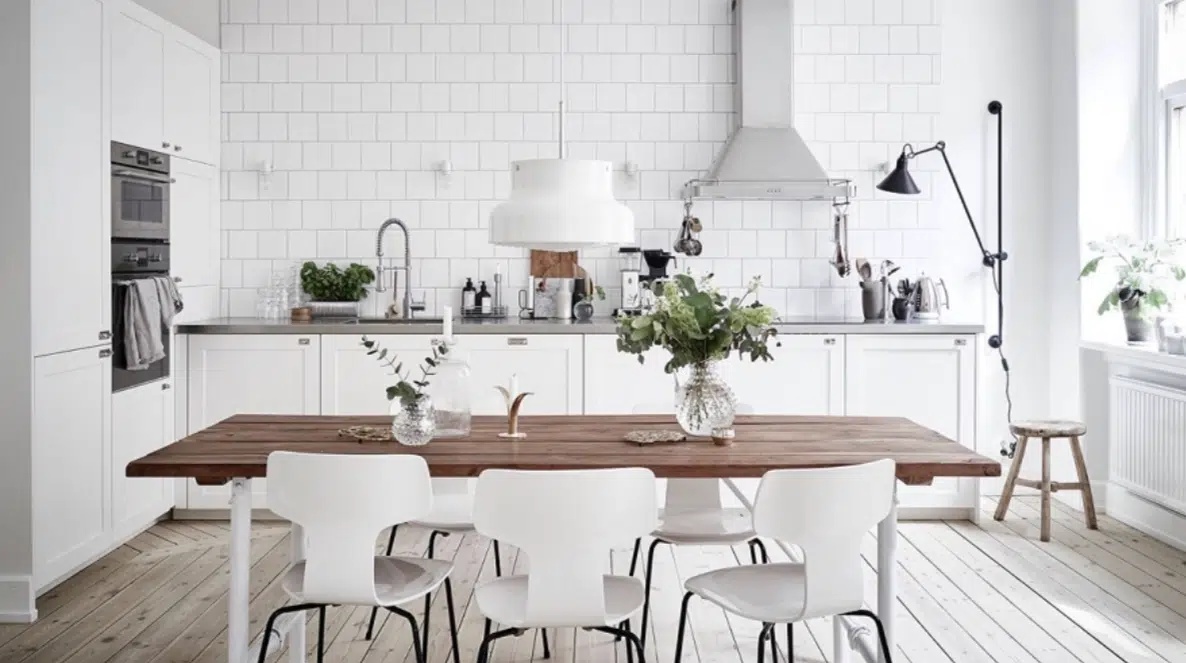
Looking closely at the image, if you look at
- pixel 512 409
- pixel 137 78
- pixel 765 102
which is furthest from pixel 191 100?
pixel 512 409

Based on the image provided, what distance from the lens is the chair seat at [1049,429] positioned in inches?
219

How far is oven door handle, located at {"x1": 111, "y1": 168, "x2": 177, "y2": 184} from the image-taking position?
5189 mm

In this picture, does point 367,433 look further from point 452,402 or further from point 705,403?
point 705,403

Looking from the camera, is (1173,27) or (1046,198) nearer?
(1173,27)

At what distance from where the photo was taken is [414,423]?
3.46 metres

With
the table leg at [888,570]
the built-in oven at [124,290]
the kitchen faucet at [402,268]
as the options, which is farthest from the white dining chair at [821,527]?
the kitchen faucet at [402,268]

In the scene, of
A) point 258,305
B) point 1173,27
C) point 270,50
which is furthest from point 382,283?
point 1173,27

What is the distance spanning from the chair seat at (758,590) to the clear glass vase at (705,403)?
1.48 feet

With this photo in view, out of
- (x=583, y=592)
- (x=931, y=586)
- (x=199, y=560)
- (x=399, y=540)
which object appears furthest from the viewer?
(x=399, y=540)

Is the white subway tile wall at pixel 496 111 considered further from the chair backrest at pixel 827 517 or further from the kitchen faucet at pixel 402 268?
the chair backrest at pixel 827 517

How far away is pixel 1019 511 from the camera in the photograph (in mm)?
6184

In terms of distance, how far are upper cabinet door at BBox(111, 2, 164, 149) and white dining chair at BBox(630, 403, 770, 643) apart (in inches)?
116

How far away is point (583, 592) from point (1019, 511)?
3.99 m

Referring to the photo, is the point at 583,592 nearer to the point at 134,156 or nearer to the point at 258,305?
the point at 134,156
